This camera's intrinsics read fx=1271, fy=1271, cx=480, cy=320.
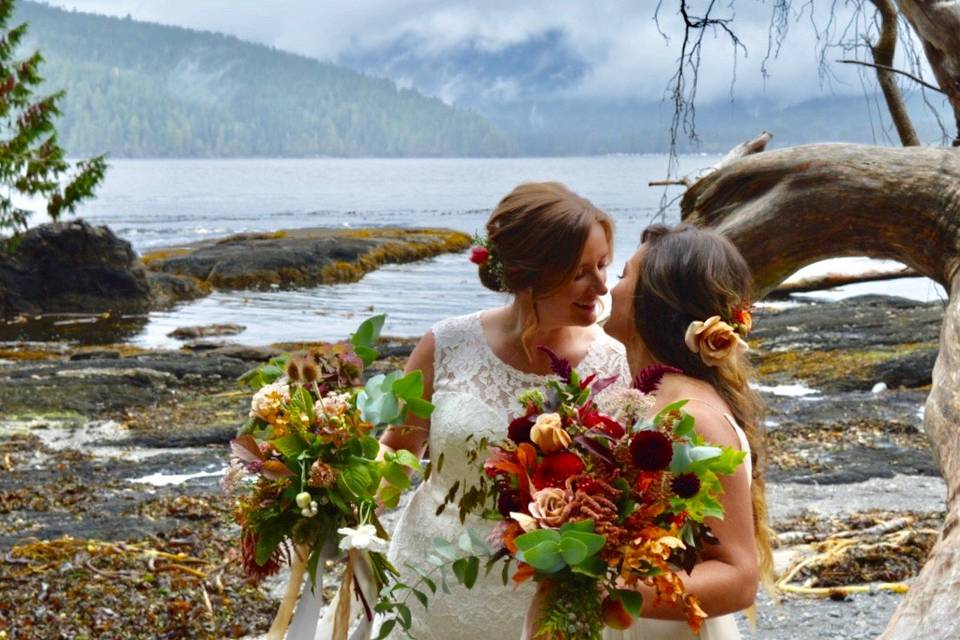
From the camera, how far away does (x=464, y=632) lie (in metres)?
3.84

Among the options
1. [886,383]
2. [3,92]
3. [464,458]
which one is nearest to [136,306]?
[3,92]

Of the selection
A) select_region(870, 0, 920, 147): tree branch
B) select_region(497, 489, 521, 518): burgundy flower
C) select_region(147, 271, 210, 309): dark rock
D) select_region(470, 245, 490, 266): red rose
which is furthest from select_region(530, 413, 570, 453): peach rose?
select_region(147, 271, 210, 309): dark rock

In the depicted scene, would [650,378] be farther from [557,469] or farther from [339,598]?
[339,598]

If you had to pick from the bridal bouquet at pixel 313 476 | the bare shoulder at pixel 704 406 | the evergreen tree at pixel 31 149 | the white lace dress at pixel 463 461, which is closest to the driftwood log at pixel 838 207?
the white lace dress at pixel 463 461

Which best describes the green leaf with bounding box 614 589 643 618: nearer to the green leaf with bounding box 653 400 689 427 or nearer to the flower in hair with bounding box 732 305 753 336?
the green leaf with bounding box 653 400 689 427

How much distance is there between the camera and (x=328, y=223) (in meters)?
75.1

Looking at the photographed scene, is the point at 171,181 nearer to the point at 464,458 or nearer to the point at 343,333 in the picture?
the point at 343,333

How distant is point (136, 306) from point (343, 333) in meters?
7.23

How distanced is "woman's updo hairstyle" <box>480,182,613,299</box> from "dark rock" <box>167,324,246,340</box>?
2118cm

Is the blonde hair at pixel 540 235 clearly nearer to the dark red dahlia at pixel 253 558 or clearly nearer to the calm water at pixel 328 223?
the dark red dahlia at pixel 253 558

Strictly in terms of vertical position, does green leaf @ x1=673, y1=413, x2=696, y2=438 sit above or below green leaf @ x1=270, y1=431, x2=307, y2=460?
above

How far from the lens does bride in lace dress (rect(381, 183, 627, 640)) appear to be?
12.5 feet

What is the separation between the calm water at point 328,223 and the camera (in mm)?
28016

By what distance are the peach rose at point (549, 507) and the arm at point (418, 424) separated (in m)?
Answer: 1.52
